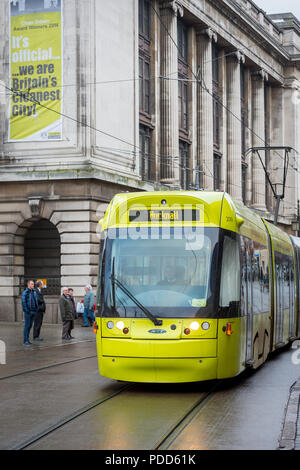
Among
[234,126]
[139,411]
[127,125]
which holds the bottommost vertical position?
[139,411]

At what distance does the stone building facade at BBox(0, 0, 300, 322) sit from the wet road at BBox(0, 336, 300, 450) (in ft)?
57.4

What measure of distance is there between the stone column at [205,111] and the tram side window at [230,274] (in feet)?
117

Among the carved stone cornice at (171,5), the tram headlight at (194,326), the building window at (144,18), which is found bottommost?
the tram headlight at (194,326)

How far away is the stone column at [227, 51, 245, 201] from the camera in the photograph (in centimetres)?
5488

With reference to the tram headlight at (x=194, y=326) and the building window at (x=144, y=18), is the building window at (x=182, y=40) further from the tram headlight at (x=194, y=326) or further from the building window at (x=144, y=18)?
the tram headlight at (x=194, y=326)

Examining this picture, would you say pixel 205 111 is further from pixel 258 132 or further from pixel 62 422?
pixel 62 422

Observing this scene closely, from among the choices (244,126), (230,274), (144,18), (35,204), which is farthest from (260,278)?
(244,126)

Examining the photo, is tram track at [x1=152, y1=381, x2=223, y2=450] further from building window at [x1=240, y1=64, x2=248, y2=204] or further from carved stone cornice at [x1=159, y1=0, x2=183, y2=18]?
building window at [x1=240, y1=64, x2=248, y2=204]

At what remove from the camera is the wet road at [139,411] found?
8703 millimetres

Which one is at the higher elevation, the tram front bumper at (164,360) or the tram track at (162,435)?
the tram front bumper at (164,360)

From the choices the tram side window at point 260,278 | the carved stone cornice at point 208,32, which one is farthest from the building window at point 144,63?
the tram side window at point 260,278

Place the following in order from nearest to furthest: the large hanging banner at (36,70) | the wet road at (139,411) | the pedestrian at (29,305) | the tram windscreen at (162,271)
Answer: the wet road at (139,411) → the tram windscreen at (162,271) → the pedestrian at (29,305) → the large hanging banner at (36,70)

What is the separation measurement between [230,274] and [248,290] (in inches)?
54.6
